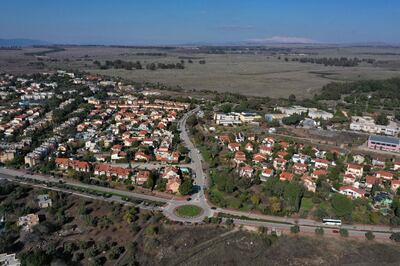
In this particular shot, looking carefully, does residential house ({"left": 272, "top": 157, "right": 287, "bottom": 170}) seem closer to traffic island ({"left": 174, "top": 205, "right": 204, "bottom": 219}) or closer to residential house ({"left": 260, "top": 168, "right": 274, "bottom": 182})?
residential house ({"left": 260, "top": 168, "right": 274, "bottom": 182})

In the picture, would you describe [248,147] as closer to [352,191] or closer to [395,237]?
[352,191]

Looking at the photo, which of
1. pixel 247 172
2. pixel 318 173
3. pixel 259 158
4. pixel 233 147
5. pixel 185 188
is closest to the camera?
pixel 185 188

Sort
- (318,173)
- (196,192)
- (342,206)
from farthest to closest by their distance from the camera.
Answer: (318,173) → (196,192) → (342,206)

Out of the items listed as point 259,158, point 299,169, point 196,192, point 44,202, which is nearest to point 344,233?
point 299,169

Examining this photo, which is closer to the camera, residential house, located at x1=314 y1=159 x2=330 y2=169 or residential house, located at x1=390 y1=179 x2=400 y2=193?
residential house, located at x1=390 y1=179 x2=400 y2=193

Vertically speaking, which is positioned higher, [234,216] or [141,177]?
[141,177]

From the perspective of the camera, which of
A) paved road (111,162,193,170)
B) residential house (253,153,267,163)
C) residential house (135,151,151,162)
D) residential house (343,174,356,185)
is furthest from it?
residential house (135,151,151,162)

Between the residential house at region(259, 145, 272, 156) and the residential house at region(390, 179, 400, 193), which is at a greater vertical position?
the residential house at region(259, 145, 272, 156)

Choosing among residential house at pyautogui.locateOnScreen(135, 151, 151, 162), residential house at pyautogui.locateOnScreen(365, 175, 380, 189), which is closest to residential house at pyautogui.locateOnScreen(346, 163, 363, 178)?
residential house at pyautogui.locateOnScreen(365, 175, 380, 189)

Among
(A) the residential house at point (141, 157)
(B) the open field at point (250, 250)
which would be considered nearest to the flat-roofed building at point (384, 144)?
(B) the open field at point (250, 250)
